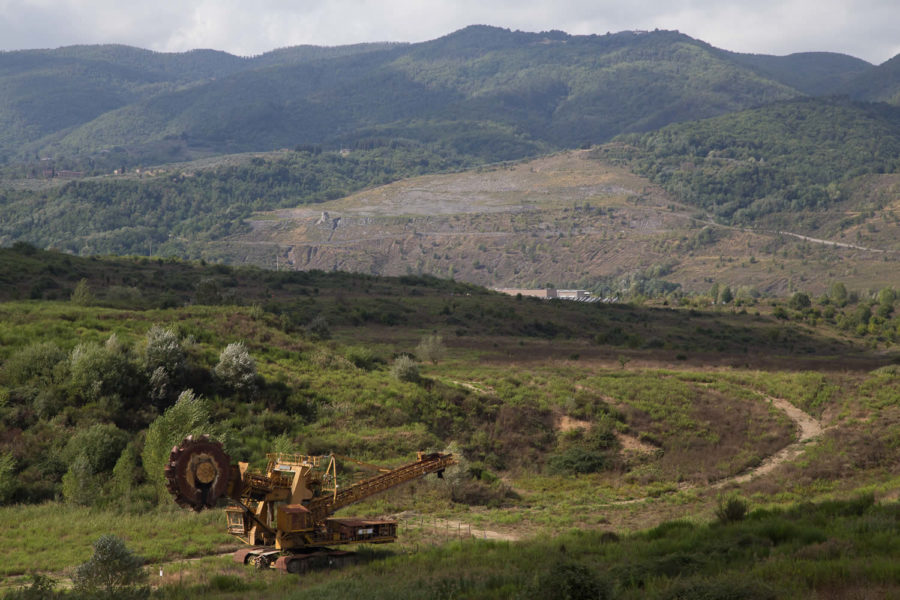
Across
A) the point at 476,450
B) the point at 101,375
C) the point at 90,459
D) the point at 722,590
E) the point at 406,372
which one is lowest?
the point at 476,450

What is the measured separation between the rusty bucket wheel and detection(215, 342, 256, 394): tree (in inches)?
556

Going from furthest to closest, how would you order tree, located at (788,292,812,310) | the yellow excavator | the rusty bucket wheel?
1. tree, located at (788,292,812,310)
2. the yellow excavator
3. the rusty bucket wheel

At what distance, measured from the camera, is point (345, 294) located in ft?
303

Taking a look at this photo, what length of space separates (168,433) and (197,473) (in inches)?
355

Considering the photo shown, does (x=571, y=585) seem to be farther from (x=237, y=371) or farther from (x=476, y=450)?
(x=237, y=371)

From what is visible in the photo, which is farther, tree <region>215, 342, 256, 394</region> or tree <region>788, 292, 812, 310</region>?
tree <region>788, 292, 812, 310</region>

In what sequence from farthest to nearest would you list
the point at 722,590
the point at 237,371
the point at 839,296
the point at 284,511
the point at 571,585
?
the point at 839,296
the point at 237,371
the point at 284,511
the point at 571,585
the point at 722,590

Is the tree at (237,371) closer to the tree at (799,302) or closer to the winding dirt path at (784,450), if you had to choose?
the winding dirt path at (784,450)

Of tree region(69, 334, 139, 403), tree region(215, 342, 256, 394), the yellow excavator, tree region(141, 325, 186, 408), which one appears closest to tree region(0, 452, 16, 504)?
tree region(69, 334, 139, 403)

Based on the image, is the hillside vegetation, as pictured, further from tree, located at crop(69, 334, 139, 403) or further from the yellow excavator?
the yellow excavator

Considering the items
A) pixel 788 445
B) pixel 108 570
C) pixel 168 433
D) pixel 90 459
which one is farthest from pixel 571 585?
pixel 788 445

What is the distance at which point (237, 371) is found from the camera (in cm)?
3153

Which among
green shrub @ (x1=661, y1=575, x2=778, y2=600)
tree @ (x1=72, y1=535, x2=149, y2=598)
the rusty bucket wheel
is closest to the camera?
green shrub @ (x1=661, y1=575, x2=778, y2=600)

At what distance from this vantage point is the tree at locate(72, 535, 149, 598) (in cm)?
1549
